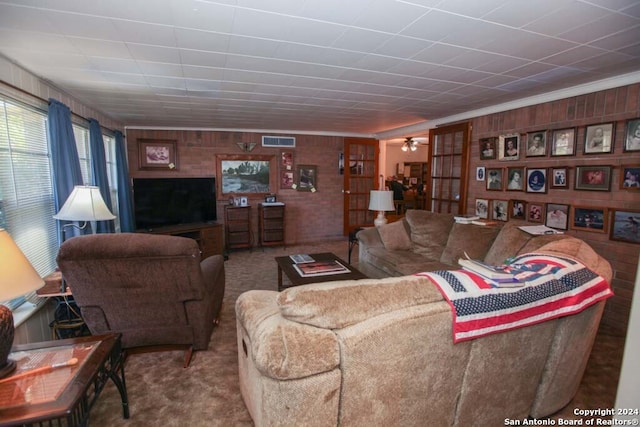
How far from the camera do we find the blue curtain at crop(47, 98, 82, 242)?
2.73 meters

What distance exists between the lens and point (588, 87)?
300 centimetres

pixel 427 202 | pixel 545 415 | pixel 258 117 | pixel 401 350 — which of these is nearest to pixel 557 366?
pixel 545 415

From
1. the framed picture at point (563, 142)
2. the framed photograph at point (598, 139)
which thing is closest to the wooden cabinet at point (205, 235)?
the framed picture at point (563, 142)

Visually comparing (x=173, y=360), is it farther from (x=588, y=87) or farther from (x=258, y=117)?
(x=588, y=87)

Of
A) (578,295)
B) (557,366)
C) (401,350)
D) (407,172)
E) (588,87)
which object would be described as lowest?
(557,366)

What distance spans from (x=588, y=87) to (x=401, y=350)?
3416 millimetres

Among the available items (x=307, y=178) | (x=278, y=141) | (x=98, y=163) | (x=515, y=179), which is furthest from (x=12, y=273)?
(x=307, y=178)

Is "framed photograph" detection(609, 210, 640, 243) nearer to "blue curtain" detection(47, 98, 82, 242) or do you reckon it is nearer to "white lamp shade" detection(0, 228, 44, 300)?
"white lamp shade" detection(0, 228, 44, 300)

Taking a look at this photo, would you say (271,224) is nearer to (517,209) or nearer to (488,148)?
(488,148)

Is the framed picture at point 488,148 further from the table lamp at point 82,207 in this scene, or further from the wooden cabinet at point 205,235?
the table lamp at point 82,207

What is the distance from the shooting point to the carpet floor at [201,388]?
5.88ft

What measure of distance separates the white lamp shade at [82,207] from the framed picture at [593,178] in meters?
4.49

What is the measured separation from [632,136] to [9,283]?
14.4 ft

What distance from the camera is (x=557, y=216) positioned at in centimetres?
330
